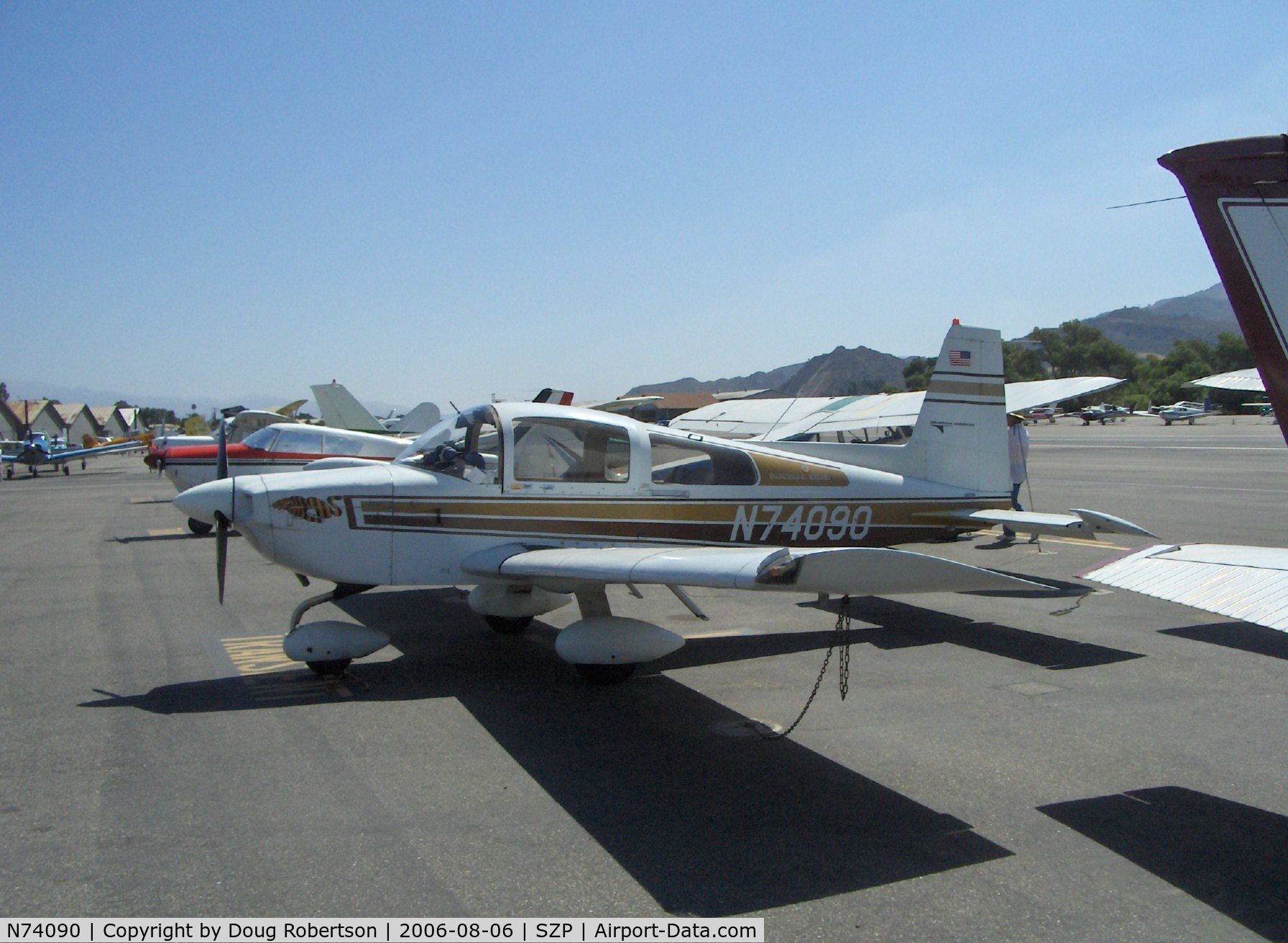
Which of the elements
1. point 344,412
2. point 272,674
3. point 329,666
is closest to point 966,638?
point 329,666

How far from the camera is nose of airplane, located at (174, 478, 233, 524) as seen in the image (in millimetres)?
6145

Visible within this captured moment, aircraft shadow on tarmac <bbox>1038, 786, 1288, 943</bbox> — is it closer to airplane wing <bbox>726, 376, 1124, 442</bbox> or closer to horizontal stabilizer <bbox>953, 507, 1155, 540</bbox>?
horizontal stabilizer <bbox>953, 507, 1155, 540</bbox>

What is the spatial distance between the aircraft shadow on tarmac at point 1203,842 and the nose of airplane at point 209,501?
5.41 meters

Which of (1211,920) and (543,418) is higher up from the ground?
(543,418)

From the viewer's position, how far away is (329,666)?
6.39 m

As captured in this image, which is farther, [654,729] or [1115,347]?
[1115,347]

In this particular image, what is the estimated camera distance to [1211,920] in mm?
3215

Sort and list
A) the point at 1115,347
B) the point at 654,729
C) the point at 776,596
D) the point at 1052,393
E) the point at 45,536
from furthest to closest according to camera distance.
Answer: the point at 1115,347
the point at 1052,393
the point at 45,536
the point at 776,596
the point at 654,729

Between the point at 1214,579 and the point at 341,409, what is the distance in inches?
992

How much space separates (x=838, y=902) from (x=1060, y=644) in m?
4.72

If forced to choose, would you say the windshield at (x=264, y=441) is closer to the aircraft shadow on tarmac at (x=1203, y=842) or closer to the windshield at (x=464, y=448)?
the windshield at (x=464, y=448)

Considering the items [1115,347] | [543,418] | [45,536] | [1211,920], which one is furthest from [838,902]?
[1115,347]

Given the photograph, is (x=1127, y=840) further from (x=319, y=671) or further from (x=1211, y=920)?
(x=319, y=671)

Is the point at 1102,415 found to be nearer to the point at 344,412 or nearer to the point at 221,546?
the point at 344,412
